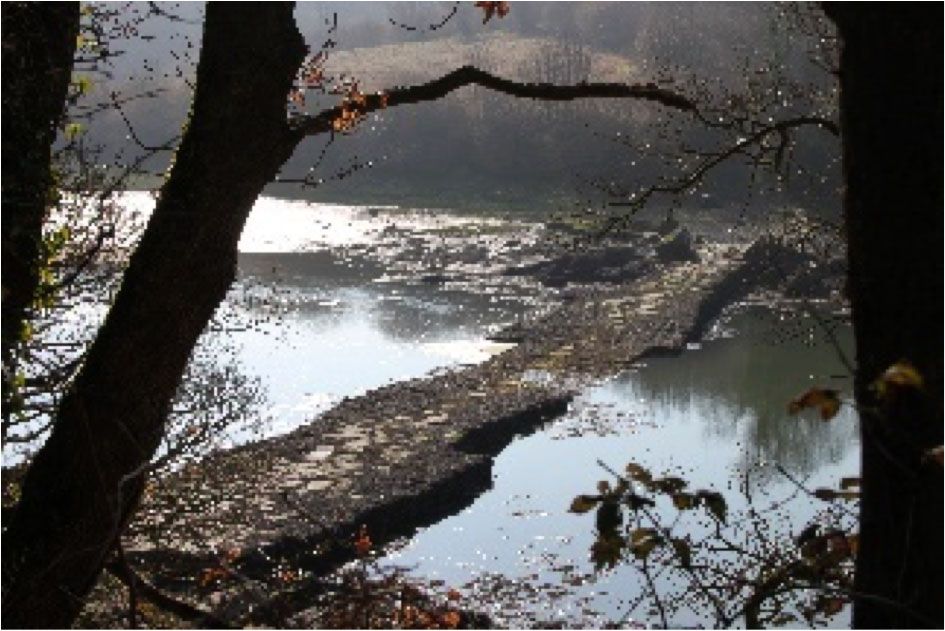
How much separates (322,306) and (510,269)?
8833 millimetres

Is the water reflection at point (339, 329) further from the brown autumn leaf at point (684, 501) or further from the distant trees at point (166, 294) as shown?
the brown autumn leaf at point (684, 501)

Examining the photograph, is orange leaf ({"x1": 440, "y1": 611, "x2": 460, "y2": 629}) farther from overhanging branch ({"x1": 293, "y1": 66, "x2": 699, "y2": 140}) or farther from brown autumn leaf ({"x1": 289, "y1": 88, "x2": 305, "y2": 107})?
overhanging branch ({"x1": 293, "y1": 66, "x2": 699, "y2": 140})

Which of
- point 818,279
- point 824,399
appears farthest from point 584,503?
point 818,279

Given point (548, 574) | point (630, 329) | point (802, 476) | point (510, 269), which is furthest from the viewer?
point (510, 269)

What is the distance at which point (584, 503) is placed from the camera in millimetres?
3105

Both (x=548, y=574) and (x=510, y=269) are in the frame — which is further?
(x=510, y=269)

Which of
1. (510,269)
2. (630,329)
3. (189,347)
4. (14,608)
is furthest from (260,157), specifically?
(510,269)

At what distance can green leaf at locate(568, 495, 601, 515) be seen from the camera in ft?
10.1

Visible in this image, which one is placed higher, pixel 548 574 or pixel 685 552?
pixel 685 552

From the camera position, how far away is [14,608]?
5.29 metres

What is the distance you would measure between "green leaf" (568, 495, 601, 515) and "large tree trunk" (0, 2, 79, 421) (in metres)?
3.00

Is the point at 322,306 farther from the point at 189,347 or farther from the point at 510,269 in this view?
the point at 189,347

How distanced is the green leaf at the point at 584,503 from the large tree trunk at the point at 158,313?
2.59 meters

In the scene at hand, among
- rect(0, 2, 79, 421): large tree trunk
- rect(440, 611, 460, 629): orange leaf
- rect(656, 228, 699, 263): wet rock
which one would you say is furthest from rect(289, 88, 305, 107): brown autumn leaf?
rect(656, 228, 699, 263): wet rock
